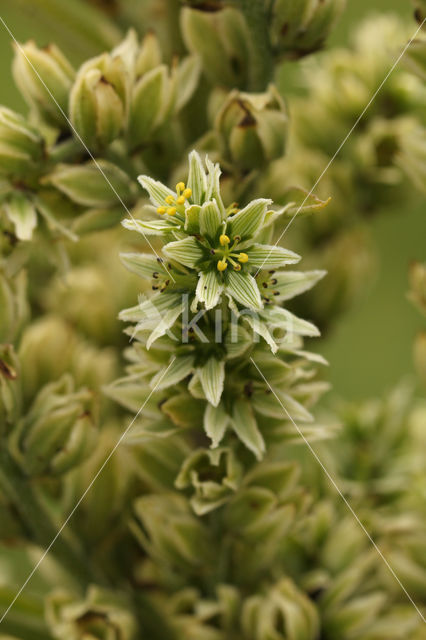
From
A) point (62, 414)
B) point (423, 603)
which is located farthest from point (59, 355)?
point (423, 603)

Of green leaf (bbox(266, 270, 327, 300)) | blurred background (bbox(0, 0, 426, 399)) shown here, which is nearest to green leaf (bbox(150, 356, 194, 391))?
green leaf (bbox(266, 270, 327, 300))

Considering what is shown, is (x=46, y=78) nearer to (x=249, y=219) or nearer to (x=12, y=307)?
(x=12, y=307)

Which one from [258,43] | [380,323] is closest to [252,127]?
[258,43]

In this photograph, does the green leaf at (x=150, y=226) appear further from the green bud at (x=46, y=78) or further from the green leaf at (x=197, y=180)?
the green bud at (x=46, y=78)

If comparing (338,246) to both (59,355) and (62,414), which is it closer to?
(59,355)

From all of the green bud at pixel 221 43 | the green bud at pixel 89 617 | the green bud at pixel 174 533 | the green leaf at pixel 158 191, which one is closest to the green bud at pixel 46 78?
the green bud at pixel 221 43

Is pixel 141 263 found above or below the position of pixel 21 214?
below
